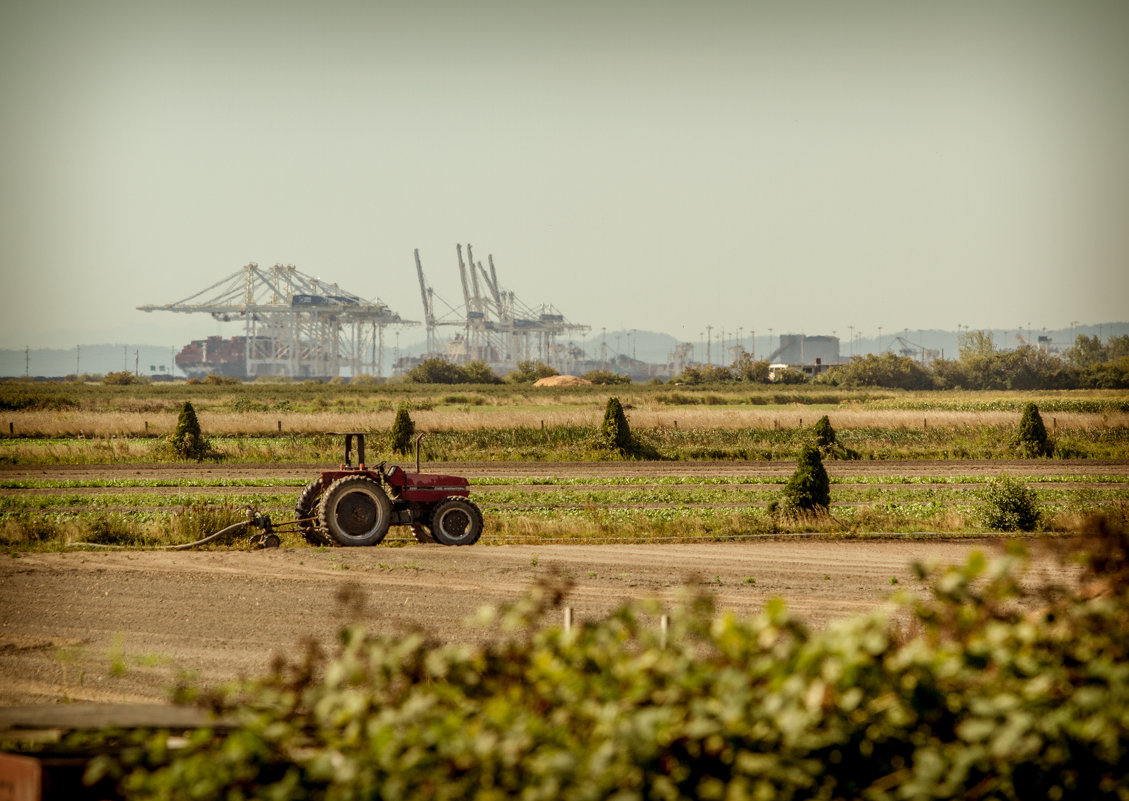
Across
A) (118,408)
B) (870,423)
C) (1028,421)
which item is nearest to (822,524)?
(1028,421)

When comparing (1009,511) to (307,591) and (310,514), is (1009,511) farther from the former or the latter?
(307,591)

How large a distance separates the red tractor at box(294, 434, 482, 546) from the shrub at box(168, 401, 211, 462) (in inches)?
852

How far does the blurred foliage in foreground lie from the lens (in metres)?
2.84

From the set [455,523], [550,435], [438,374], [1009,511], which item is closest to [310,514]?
[455,523]

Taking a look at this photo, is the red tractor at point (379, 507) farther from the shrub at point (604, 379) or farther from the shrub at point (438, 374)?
the shrub at point (604, 379)

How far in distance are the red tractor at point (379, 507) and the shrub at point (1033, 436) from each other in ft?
90.1

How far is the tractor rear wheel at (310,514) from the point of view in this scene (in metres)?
16.6

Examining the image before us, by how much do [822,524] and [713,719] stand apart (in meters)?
17.8

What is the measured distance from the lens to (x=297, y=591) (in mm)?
12805

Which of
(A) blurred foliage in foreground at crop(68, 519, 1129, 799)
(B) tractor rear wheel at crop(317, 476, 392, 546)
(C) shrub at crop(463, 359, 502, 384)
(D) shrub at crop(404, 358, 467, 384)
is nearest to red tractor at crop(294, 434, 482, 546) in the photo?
(B) tractor rear wheel at crop(317, 476, 392, 546)

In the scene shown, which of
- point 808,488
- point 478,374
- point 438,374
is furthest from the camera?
point 478,374

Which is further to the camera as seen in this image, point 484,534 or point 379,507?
point 484,534

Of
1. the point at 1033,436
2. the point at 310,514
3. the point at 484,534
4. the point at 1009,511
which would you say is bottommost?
the point at 484,534

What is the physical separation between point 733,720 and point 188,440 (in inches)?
1448
